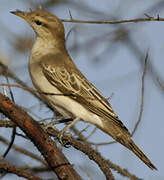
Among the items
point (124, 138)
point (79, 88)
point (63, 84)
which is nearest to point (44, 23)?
point (63, 84)

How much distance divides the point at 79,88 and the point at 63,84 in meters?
0.29

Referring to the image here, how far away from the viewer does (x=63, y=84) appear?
638 cm

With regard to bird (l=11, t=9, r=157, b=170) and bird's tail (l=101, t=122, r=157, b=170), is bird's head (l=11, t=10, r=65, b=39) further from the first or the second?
bird's tail (l=101, t=122, r=157, b=170)

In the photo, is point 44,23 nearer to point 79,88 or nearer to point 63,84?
point 63,84

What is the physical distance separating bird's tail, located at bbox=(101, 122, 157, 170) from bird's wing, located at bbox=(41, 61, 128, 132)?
9cm

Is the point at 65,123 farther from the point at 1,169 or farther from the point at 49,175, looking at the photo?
the point at 1,169

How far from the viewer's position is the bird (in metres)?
5.88

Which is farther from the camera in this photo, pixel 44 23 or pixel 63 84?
pixel 44 23

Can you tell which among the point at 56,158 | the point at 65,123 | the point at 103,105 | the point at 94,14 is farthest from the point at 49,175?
the point at 94,14

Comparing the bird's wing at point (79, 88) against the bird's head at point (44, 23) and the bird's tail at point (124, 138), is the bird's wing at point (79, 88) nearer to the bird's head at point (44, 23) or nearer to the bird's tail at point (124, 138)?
the bird's tail at point (124, 138)

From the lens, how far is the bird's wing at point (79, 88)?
6.06m

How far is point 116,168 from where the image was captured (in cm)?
555

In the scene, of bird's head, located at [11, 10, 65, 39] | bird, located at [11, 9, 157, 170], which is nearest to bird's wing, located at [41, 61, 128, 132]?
bird, located at [11, 9, 157, 170]

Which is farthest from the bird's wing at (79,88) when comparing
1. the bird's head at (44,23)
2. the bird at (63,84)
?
the bird's head at (44,23)
